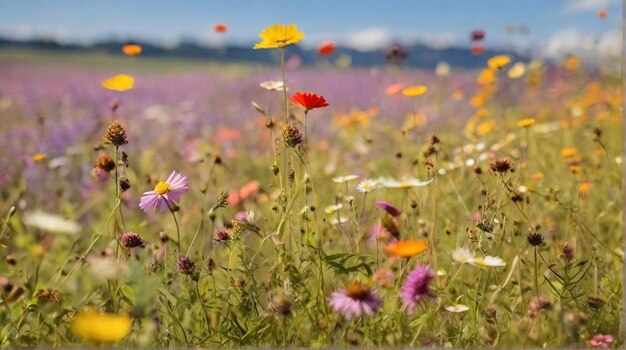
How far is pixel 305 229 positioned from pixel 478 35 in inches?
51.9

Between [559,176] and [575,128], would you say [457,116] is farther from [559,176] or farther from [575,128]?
[559,176]

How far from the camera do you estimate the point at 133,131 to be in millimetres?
3859

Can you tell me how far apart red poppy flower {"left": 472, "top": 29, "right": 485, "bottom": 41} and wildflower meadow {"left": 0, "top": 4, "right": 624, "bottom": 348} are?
0.9 inches

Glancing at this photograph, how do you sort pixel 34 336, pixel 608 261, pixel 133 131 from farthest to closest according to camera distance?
pixel 133 131
pixel 608 261
pixel 34 336

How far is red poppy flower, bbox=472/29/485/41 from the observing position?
2.36 metres

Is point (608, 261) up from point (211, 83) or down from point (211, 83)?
up

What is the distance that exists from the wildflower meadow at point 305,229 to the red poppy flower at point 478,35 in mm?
24

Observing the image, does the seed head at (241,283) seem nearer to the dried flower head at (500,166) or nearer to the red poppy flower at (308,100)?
the red poppy flower at (308,100)

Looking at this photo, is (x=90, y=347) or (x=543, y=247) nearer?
(x=90, y=347)

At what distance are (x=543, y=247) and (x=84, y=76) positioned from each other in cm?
566

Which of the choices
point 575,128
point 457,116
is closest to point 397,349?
point 575,128

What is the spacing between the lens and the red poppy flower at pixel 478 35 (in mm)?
2359

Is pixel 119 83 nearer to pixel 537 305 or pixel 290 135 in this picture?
pixel 290 135

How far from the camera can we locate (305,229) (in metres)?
1.39
